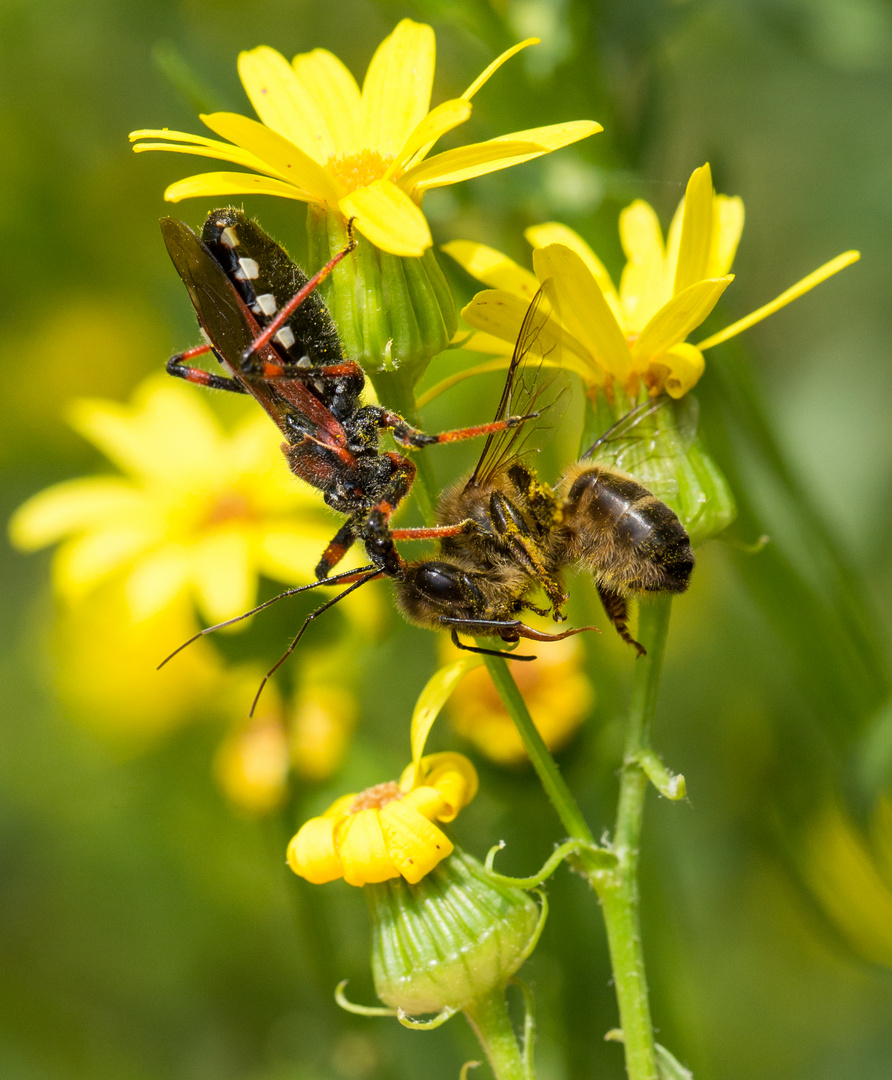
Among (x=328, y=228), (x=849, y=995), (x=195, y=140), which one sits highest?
(x=195, y=140)

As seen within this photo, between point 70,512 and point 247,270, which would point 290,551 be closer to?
point 70,512

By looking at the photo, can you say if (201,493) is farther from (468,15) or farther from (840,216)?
(840,216)

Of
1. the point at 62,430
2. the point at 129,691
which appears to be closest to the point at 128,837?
the point at 129,691

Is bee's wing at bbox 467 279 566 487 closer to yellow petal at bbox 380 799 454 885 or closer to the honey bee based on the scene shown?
the honey bee

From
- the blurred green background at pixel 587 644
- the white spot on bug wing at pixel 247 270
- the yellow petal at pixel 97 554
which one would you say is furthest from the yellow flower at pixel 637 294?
the yellow petal at pixel 97 554

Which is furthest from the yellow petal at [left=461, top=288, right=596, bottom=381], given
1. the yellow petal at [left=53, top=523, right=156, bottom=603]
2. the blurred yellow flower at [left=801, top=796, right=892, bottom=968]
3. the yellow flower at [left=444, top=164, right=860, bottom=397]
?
the yellow petal at [left=53, top=523, right=156, bottom=603]
